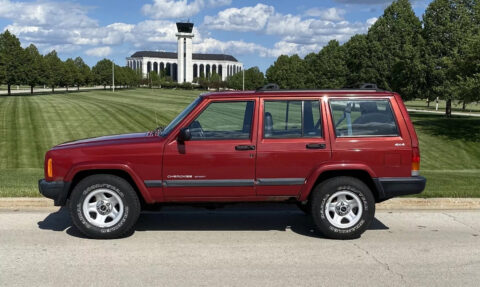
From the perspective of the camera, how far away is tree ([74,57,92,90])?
89394 millimetres

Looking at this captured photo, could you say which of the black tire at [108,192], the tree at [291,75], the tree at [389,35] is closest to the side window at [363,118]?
the black tire at [108,192]

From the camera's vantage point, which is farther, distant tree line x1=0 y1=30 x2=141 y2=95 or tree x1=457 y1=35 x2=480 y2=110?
distant tree line x1=0 y1=30 x2=141 y2=95

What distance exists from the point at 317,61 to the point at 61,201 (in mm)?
60118

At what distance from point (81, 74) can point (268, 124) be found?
91022 millimetres

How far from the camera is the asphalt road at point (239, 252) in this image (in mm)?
4750

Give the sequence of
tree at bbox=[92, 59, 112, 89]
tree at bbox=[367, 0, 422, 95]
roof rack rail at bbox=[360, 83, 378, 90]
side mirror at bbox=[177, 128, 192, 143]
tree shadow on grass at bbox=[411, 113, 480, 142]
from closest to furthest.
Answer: side mirror at bbox=[177, 128, 192, 143], roof rack rail at bbox=[360, 83, 378, 90], tree shadow on grass at bbox=[411, 113, 480, 142], tree at bbox=[367, 0, 422, 95], tree at bbox=[92, 59, 112, 89]

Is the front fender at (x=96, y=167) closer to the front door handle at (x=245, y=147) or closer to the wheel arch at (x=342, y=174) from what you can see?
the front door handle at (x=245, y=147)

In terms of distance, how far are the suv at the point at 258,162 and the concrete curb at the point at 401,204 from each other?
5.91 ft

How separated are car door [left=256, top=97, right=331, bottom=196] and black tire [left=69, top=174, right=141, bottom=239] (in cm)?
164

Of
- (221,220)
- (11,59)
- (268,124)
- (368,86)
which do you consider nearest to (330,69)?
(11,59)

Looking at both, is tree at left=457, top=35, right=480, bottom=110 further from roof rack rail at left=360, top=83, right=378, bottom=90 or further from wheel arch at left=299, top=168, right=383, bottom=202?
wheel arch at left=299, top=168, right=383, bottom=202

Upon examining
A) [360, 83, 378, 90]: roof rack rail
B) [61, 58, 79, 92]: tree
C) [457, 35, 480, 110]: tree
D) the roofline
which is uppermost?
[61, 58, 79, 92]: tree

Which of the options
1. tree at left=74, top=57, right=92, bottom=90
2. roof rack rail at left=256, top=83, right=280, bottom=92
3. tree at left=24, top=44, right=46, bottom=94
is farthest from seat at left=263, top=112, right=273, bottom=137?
tree at left=74, top=57, right=92, bottom=90

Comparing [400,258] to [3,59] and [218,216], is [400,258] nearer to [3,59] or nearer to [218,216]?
[218,216]
